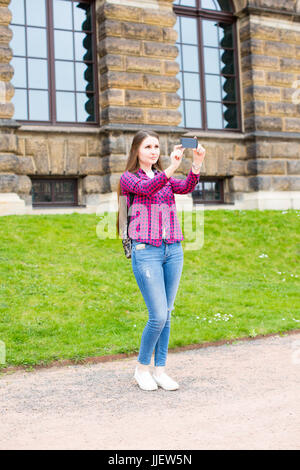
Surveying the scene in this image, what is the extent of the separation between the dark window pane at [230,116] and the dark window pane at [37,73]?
503 cm

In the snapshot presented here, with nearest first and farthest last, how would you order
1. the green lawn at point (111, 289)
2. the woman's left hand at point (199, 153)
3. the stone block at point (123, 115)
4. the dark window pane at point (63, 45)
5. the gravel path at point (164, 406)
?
the gravel path at point (164, 406) → the woman's left hand at point (199, 153) → the green lawn at point (111, 289) → the stone block at point (123, 115) → the dark window pane at point (63, 45)

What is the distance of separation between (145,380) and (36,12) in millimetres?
11238

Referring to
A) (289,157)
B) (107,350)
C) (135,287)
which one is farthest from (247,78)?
(107,350)

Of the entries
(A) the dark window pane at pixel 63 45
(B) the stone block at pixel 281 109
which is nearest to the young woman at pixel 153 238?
(A) the dark window pane at pixel 63 45

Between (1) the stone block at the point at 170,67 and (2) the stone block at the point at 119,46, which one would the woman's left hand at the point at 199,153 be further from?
(1) the stone block at the point at 170,67

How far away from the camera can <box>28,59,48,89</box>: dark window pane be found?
13.3m

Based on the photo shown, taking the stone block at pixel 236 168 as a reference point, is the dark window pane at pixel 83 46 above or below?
above

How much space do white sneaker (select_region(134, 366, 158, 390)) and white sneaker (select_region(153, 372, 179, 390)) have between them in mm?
51

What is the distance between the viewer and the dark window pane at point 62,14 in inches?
531

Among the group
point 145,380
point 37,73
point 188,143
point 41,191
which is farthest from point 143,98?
point 145,380

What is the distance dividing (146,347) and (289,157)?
11.7m

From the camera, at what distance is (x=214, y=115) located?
15484 millimetres

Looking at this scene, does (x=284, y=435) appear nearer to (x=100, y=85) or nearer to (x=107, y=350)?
(x=107, y=350)

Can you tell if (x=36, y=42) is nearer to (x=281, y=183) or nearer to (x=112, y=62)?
(x=112, y=62)
